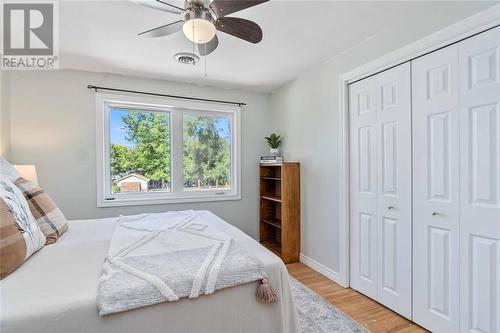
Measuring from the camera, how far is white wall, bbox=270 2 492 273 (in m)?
2.47

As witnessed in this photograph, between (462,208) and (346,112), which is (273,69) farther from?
(462,208)

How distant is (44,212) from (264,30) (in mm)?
2273

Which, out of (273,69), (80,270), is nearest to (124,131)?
(273,69)

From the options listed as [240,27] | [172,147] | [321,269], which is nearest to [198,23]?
[240,27]

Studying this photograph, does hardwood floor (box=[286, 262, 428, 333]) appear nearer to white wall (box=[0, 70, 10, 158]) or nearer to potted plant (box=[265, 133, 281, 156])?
potted plant (box=[265, 133, 281, 156])

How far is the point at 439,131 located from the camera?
1.80 metres

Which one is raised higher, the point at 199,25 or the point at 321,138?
the point at 199,25

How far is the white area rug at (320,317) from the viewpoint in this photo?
187cm

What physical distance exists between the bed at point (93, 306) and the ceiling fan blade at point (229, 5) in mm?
1494

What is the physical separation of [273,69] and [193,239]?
2295 mm

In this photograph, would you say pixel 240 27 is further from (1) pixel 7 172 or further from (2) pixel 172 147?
(2) pixel 172 147

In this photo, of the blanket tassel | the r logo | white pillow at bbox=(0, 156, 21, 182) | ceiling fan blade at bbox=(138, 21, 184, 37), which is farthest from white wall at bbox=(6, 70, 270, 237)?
the blanket tassel

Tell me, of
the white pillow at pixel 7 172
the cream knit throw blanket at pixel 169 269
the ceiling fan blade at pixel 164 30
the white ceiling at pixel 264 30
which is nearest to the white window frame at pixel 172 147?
Result: the white ceiling at pixel 264 30

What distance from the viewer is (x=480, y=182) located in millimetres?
1580
